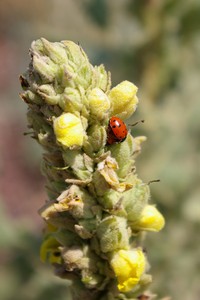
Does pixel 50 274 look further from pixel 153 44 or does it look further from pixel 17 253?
pixel 153 44

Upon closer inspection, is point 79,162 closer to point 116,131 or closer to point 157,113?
point 116,131

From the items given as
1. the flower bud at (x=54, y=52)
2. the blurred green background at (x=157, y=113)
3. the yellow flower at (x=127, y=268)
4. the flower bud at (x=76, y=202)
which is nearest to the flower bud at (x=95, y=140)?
the flower bud at (x=76, y=202)

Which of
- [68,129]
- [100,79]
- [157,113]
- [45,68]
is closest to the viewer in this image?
[68,129]

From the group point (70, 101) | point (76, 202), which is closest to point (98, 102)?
point (70, 101)

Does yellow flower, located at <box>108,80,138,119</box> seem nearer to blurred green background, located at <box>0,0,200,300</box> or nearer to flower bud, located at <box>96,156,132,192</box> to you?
flower bud, located at <box>96,156,132,192</box>

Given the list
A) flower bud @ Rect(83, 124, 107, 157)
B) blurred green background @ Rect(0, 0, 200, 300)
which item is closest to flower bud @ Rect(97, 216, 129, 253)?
flower bud @ Rect(83, 124, 107, 157)

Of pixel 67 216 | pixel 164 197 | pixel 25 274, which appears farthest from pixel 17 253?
pixel 67 216

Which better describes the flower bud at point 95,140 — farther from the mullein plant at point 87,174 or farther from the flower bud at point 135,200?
the flower bud at point 135,200
